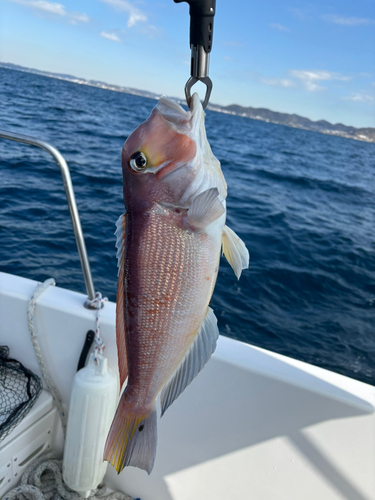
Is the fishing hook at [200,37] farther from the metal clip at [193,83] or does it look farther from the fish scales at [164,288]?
the fish scales at [164,288]

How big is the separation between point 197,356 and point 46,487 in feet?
5.79

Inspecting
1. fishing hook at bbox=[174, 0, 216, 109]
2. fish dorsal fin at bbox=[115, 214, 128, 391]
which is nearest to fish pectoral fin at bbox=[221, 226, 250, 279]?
Result: fish dorsal fin at bbox=[115, 214, 128, 391]

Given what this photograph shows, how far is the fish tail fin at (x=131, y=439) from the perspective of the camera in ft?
3.68

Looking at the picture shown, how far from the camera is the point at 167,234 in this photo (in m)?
1.01

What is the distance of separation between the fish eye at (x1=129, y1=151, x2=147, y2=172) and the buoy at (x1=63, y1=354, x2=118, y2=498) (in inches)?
57.2

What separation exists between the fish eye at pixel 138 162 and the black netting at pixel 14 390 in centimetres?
171

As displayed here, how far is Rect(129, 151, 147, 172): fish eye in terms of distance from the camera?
3.28 feet

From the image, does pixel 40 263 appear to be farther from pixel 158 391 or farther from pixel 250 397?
pixel 158 391

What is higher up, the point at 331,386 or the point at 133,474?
the point at 331,386

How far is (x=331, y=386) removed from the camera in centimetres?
196

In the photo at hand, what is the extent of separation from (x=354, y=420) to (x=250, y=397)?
50 centimetres

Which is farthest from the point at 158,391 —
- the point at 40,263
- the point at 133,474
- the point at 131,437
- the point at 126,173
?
the point at 40,263

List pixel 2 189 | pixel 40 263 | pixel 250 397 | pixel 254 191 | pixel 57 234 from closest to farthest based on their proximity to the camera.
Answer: pixel 250 397
pixel 40 263
pixel 57 234
pixel 2 189
pixel 254 191

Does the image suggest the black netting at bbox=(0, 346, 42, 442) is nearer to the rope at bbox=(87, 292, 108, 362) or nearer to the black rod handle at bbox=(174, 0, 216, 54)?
the rope at bbox=(87, 292, 108, 362)
